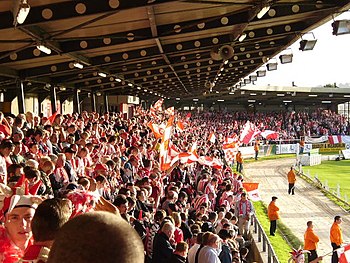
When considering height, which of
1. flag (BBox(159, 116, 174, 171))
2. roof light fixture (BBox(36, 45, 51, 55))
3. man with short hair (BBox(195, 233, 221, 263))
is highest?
roof light fixture (BBox(36, 45, 51, 55))

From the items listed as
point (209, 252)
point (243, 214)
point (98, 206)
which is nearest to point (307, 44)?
point (243, 214)

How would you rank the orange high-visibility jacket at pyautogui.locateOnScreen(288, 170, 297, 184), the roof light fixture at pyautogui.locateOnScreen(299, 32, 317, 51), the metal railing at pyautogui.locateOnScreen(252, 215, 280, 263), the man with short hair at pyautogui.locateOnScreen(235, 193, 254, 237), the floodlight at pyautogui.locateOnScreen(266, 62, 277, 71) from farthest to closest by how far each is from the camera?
the orange high-visibility jacket at pyautogui.locateOnScreen(288, 170, 297, 184) < the floodlight at pyautogui.locateOnScreen(266, 62, 277, 71) < the roof light fixture at pyautogui.locateOnScreen(299, 32, 317, 51) < the man with short hair at pyautogui.locateOnScreen(235, 193, 254, 237) < the metal railing at pyautogui.locateOnScreen(252, 215, 280, 263)

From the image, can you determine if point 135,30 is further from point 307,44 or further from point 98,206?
point 98,206

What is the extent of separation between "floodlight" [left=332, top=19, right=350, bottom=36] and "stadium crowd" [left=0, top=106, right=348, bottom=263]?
4.95m

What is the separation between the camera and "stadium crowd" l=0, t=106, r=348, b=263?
1.64 meters

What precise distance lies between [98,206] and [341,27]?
11.4 m

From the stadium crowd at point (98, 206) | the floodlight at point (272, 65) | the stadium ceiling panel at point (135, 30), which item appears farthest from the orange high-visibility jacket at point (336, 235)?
the floodlight at point (272, 65)

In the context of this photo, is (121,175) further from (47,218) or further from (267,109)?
(267,109)

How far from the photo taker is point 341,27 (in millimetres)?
14688

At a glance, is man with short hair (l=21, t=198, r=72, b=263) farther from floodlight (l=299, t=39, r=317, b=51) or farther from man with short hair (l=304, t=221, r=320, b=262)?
floodlight (l=299, t=39, r=317, b=51)

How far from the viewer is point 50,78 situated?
858 inches

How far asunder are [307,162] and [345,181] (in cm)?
915

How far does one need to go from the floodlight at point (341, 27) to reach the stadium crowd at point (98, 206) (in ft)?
16.2

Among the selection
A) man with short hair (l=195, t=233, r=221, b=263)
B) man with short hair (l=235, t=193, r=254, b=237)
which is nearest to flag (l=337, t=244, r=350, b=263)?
man with short hair (l=235, t=193, r=254, b=237)
